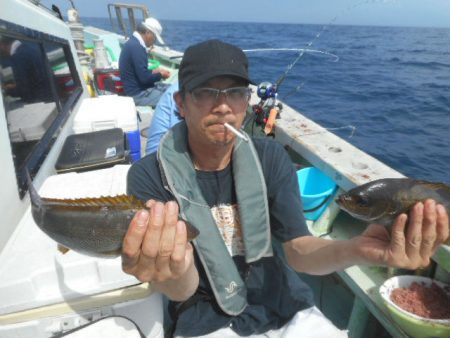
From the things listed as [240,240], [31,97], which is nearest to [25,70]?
[31,97]

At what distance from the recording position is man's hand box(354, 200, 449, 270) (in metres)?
1.51

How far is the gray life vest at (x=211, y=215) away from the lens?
6.32ft

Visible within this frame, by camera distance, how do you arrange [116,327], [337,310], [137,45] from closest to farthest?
[116,327], [337,310], [137,45]

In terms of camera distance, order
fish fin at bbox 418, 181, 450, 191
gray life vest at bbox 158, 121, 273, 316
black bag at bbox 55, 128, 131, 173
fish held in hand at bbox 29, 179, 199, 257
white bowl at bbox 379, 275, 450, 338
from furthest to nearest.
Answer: black bag at bbox 55, 128, 131, 173 → white bowl at bbox 379, 275, 450, 338 → gray life vest at bbox 158, 121, 273, 316 → fish fin at bbox 418, 181, 450, 191 → fish held in hand at bbox 29, 179, 199, 257

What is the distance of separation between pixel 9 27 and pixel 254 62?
1767 centimetres

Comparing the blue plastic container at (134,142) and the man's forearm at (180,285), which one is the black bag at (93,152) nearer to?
the blue plastic container at (134,142)

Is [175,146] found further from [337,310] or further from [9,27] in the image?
[337,310]

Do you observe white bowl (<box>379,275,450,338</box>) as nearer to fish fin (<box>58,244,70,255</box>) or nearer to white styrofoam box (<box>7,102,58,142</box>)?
fish fin (<box>58,244,70,255</box>)

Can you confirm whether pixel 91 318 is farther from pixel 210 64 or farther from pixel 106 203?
A: pixel 210 64

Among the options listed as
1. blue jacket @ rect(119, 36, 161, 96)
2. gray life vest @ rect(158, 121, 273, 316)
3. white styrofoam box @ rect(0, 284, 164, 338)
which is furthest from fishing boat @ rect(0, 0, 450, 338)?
Result: blue jacket @ rect(119, 36, 161, 96)

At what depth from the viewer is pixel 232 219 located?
2.13m

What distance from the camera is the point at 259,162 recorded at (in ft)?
6.88

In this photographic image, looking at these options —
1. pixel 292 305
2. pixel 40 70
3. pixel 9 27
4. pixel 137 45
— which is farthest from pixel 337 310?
A: pixel 137 45

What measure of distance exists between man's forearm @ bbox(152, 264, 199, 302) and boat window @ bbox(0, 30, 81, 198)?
1210 mm
